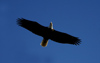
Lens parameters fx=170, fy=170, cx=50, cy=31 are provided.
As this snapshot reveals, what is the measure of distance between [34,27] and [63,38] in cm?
314

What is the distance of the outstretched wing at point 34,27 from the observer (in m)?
16.4

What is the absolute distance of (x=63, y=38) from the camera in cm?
1728

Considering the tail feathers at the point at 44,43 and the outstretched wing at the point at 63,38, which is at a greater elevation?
the outstretched wing at the point at 63,38

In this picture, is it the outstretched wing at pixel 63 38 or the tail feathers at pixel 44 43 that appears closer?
the outstretched wing at pixel 63 38

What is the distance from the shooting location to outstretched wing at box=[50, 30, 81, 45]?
656 inches

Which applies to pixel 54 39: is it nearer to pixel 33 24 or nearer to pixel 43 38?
pixel 43 38

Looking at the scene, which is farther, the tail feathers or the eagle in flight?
the tail feathers

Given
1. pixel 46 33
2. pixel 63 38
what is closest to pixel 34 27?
pixel 46 33

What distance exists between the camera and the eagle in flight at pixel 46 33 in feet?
53.5

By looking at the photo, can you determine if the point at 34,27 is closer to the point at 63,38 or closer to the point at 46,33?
the point at 46,33

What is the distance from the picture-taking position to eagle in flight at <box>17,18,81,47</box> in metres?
16.3

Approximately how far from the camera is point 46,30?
1616 cm

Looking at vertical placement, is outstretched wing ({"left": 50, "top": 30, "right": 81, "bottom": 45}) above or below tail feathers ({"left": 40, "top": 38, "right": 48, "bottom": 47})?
above

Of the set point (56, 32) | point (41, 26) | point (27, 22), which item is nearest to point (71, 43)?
point (56, 32)
